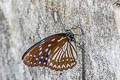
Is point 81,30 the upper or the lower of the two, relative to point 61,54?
upper

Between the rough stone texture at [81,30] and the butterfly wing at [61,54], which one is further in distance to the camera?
the butterfly wing at [61,54]

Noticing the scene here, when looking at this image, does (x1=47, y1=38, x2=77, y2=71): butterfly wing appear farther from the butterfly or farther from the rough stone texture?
the rough stone texture

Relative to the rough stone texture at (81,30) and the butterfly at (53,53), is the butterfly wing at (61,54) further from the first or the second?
the rough stone texture at (81,30)

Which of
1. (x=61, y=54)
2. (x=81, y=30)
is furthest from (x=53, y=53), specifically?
(x=81, y=30)

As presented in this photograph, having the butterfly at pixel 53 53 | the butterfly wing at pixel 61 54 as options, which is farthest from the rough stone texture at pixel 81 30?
the butterfly wing at pixel 61 54

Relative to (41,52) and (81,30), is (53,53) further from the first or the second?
(81,30)

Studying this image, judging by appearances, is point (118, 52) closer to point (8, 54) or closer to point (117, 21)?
point (117, 21)
